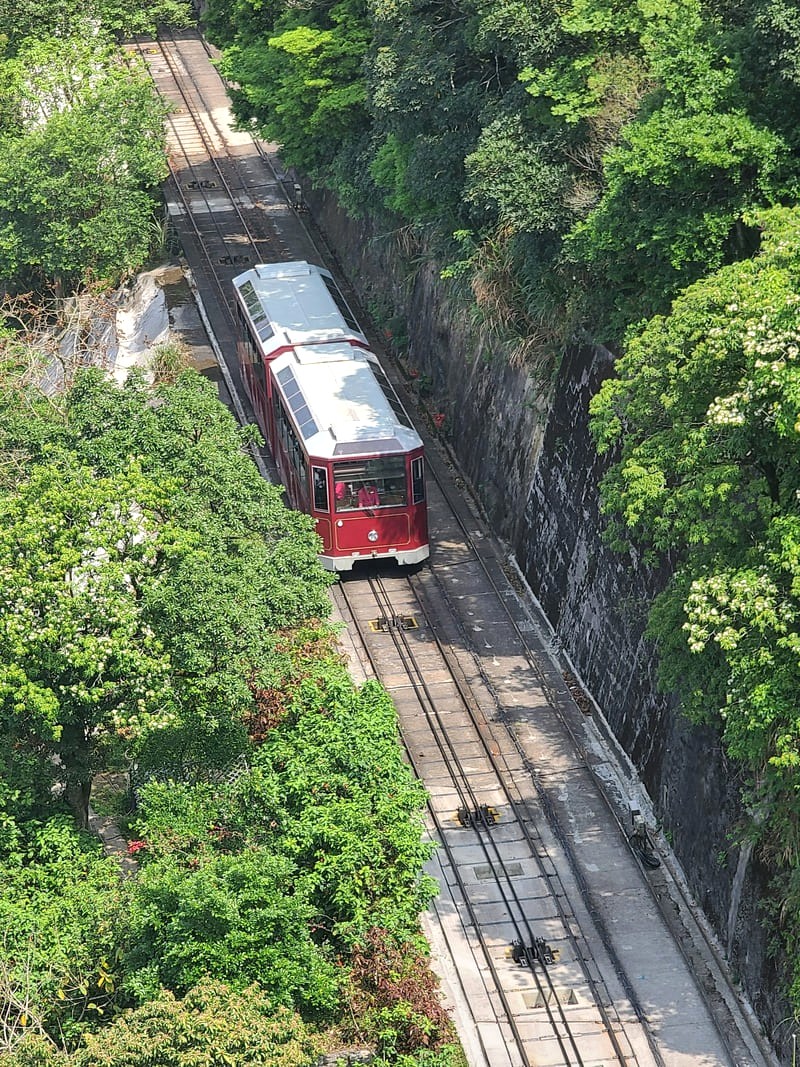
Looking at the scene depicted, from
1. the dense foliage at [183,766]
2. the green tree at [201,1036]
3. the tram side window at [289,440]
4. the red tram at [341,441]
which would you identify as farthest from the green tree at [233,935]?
the tram side window at [289,440]

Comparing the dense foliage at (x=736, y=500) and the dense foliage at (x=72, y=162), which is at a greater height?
the dense foliage at (x=736, y=500)

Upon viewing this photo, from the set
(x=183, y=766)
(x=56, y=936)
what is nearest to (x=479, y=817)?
(x=183, y=766)

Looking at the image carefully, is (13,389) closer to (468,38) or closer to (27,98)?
(468,38)

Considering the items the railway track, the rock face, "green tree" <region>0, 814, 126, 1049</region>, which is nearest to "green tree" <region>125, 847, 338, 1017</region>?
"green tree" <region>0, 814, 126, 1049</region>

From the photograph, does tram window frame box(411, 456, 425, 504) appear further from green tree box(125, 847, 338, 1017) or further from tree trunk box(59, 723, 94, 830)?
green tree box(125, 847, 338, 1017)

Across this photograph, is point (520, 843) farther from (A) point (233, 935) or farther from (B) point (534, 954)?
(A) point (233, 935)

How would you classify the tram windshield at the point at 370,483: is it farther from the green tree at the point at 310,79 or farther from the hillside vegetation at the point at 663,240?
the green tree at the point at 310,79

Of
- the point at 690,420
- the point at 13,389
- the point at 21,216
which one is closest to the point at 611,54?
the point at 690,420
